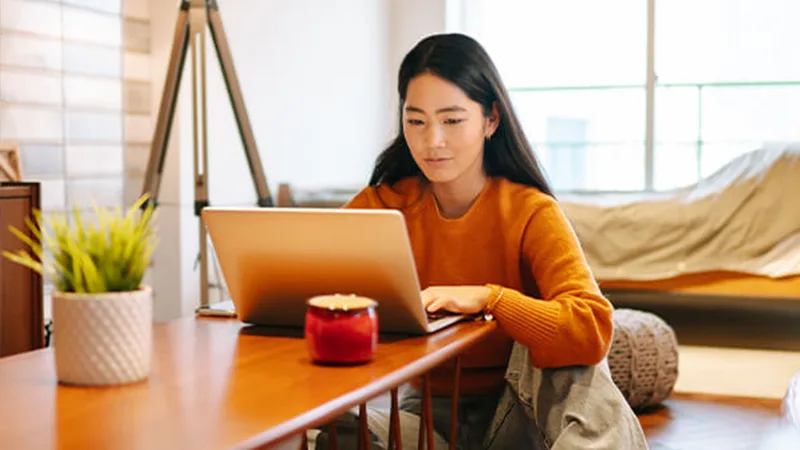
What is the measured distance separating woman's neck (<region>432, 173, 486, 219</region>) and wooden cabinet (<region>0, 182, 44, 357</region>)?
136 centimetres

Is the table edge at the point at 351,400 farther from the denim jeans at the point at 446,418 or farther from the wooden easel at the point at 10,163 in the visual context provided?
the wooden easel at the point at 10,163

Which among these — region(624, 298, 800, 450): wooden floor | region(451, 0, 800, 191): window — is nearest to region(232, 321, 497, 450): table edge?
region(624, 298, 800, 450): wooden floor

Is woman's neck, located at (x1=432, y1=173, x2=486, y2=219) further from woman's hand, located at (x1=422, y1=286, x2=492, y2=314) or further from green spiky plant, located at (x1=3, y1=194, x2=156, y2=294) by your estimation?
green spiky plant, located at (x1=3, y1=194, x2=156, y2=294)

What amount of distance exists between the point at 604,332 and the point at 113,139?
9.09ft

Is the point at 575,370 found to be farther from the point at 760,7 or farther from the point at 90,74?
the point at 760,7

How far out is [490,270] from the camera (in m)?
1.68

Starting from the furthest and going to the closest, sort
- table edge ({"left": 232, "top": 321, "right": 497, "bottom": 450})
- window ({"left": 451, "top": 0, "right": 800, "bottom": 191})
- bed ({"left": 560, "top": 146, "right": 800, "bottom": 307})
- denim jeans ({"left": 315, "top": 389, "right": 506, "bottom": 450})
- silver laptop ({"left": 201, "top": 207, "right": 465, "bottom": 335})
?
1. window ({"left": 451, "top": 0, "right": 800, "bottom": 191})
2. bed ({"left": 560, "top": 146, "right": 800, "bottom": 307})
3. denim jeans ({"left": 315, "top": 389, "right": 506, "bottom": 450})
4. silver laptop ({"left": 201, "top": 207, "right": 465, "bottom": 335})
5. table edge ({"left": 232, "top": 321, "right": 497, "bottom": 450})

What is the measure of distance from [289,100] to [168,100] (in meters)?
2.02

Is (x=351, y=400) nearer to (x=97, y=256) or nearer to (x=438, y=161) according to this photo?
(x=97, y=256)

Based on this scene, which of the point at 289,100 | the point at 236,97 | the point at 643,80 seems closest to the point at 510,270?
the point at 236,97

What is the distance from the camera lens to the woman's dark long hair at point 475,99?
1.67 metres

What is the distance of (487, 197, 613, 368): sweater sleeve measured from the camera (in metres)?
1.43

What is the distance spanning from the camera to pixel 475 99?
168 centimetres

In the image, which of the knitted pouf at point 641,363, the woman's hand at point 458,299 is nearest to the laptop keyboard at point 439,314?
the woman's hand at point 458,299
